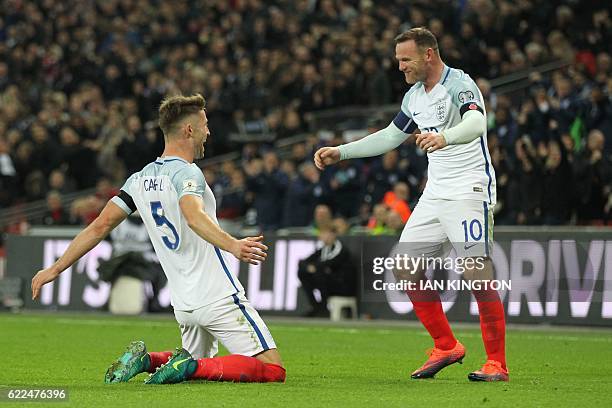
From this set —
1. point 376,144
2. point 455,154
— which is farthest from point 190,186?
point 455,154

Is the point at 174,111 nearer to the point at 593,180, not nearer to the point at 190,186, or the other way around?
the point at 190,186

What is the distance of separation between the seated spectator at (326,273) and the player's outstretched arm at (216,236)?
997 centimetres

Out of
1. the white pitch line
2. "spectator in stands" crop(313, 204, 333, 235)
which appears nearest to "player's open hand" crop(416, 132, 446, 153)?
the white pitch line

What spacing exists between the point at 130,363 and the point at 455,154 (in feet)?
8.99

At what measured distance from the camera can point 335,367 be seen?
10.3m

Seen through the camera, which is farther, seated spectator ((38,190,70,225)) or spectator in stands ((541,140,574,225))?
seated spectator ((38,190,70,225))

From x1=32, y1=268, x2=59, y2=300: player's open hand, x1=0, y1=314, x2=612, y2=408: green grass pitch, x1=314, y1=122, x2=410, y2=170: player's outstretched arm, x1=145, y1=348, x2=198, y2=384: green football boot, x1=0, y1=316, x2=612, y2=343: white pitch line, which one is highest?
x1=314, y1=122, x2=410, y2=170: player's outstretched arm

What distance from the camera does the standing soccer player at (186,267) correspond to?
26.9 ft

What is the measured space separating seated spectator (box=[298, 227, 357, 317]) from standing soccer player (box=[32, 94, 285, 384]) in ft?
31.0

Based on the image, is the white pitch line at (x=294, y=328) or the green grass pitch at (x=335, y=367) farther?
the white pitch line at (x=294, y=328)

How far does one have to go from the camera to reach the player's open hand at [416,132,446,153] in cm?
823

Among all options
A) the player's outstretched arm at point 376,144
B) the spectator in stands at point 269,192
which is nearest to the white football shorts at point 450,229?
the player's outstretched arm at point 376,144

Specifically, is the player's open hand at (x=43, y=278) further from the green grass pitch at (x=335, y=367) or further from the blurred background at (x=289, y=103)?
the blurred background at (x=289, y=103)

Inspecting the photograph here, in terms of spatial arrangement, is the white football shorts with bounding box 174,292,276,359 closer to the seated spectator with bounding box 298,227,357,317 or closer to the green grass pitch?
the green grass pitch
